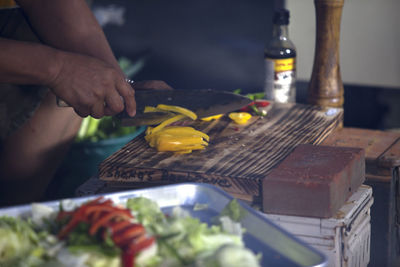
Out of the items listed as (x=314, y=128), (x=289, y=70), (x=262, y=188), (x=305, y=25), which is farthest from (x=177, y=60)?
(x=262, y=188)

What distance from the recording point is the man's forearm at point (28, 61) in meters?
1.94

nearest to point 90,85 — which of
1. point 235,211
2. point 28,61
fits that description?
point 28,61

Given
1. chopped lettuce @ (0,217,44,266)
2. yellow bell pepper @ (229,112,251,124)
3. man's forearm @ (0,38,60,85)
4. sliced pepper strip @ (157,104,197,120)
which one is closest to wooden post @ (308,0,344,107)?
yellow bell pepper @ (229,112,251,124)

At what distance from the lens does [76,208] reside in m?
1.25

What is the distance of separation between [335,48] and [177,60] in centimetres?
341

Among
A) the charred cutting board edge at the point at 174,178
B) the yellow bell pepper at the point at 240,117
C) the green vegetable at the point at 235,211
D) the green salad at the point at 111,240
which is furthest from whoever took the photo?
the yellow bell pepper at the point at 240,117

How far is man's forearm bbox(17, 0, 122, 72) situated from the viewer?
2430mm

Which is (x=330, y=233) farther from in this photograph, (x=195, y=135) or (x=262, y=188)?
(x=195, y=135)

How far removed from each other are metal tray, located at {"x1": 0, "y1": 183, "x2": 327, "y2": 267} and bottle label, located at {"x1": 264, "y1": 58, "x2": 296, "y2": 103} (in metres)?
1.19

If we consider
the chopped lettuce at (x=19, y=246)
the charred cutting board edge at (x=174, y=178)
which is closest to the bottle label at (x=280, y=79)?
the charred cutting board edge at (x=174, y=178)

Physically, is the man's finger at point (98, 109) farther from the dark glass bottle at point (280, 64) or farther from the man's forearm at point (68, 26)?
the dark glass bottle at point (280, 64)

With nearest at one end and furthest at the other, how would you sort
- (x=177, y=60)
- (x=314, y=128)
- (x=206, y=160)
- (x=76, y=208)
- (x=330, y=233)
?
(x=76, y=208) → (x=330, y=233) → (x=206, y=160) → (x=314, y=128) → (x=177, y=60)

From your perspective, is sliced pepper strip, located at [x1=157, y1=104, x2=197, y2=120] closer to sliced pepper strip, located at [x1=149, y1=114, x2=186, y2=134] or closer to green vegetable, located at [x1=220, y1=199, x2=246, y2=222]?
sliced pepper strip, located at [x1=149, y1=114, x2=186, y2=134]

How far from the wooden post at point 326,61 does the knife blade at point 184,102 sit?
0.47m
